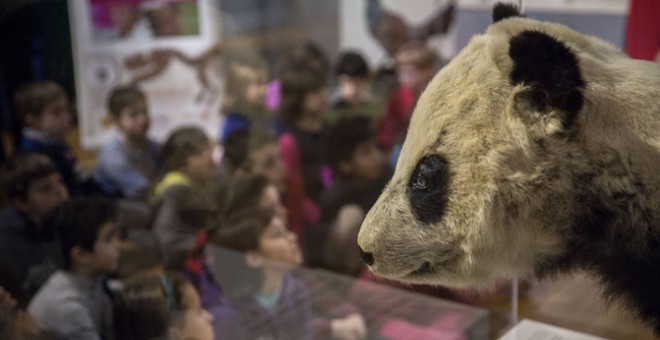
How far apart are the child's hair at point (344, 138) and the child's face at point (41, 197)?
3.15 ft

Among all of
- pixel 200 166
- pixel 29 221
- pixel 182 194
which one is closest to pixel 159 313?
pixel 29 221

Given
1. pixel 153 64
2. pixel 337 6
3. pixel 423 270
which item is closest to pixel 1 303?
pixel 423 270

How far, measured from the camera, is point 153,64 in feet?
9.66

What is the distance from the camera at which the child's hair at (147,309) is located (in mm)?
1460

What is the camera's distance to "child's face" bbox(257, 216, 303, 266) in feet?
6.10

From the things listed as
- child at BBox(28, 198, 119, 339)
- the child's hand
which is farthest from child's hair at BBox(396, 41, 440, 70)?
child at BBox(28, 198, 119, 339)

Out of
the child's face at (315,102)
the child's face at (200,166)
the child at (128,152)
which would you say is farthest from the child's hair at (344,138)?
the child at (128,152)

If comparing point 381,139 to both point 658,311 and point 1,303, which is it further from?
point 658,311

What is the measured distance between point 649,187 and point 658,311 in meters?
0.15

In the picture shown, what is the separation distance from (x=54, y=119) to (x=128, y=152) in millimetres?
277

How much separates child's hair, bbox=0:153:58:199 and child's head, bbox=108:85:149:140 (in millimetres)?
506

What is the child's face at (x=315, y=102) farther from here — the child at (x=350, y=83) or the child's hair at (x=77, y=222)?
the child's hair at (x=77, y=222)

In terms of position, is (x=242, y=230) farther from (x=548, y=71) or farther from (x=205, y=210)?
(x=548, y=71)

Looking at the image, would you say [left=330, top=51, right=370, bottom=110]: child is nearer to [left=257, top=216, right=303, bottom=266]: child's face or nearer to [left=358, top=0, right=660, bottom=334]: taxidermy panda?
[left=257, top=216, right=303, bottom=266]: child's face
